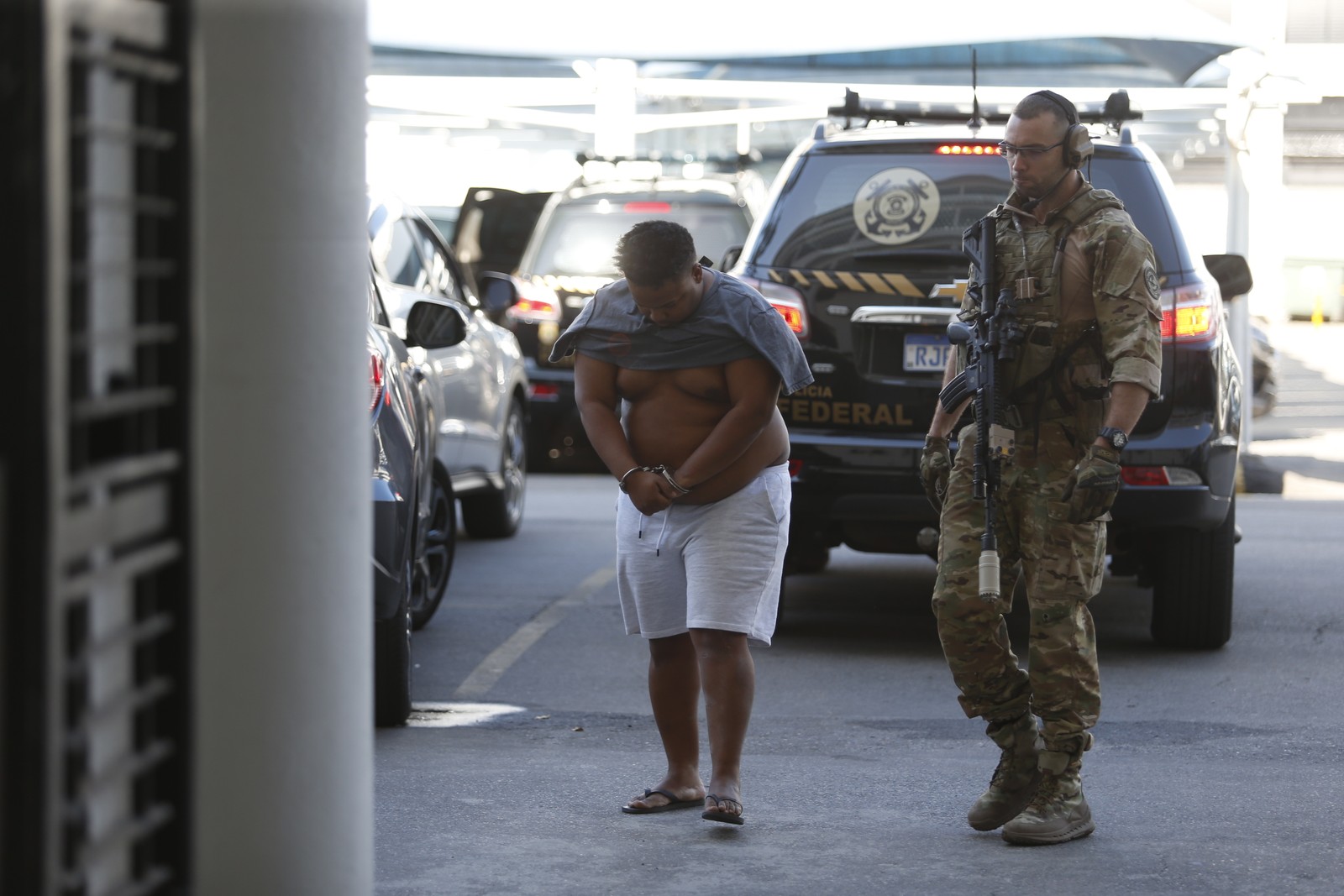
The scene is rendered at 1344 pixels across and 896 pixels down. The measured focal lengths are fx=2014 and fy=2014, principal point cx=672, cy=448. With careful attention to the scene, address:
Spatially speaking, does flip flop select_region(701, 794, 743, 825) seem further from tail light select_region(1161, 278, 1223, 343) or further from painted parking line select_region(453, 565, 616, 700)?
tail light select_region(1161, 278, 1223, 343)

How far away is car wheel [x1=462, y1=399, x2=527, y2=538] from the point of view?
35.6 feet

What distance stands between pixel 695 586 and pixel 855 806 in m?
0.71

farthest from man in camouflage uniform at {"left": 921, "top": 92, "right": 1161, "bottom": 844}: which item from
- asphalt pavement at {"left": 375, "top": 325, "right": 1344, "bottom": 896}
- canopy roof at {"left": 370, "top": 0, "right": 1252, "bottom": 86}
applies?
canopy roof at {"left": 370, "top": 0, "right": 1252, "bottom": 86}

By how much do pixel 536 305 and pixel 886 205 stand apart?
21.8 ft

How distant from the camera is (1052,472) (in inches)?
193

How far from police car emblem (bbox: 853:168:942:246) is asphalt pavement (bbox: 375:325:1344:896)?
5.18ft

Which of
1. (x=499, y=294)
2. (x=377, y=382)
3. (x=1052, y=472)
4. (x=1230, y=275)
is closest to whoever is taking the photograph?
(x=1052, y=472)

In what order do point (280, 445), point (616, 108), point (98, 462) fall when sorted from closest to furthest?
point (98, 462) → point (280, 445) → point (616, 108)

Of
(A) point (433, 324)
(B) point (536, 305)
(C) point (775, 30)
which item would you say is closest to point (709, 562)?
(A) point (433, 324)

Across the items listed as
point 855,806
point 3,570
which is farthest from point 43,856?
point 855,806

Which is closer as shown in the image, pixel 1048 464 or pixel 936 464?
pixel 1048 464

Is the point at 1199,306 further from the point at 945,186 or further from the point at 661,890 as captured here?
the point at 661,890

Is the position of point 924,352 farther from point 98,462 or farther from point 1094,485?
point 98,462

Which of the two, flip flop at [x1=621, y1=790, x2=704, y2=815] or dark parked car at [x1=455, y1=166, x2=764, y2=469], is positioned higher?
dark parked car at [x1=455, y1=166, x2=764, y2=469]
